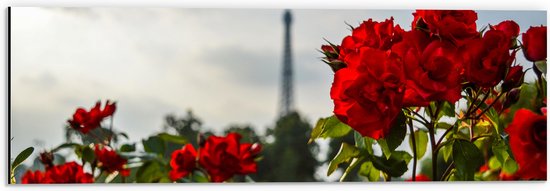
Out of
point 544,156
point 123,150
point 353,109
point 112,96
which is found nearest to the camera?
point 544,156

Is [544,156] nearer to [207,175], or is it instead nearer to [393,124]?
[393,124]

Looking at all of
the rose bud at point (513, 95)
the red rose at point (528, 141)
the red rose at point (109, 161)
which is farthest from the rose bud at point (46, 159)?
the red rose at point (528, 141)

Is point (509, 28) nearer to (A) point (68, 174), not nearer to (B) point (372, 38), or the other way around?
(B) point (372, 38)

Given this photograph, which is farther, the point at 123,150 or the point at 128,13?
the point at 128,13

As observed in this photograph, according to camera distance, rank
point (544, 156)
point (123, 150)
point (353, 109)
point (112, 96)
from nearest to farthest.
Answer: point (544, 156) → point (353, 109) → point (123, 150) → point (112, 96)

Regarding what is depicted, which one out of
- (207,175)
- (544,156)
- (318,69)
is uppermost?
(318,69)

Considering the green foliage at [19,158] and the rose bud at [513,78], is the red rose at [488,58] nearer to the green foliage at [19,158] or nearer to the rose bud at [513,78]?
the rose bud at [513,78]

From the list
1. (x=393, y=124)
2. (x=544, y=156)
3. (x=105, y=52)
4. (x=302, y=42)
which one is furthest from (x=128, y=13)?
(x=544, y=156)

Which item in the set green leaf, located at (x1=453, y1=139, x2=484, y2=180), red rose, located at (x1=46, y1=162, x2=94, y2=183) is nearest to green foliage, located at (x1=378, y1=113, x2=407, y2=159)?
green leaf, located at (x1=453, y1=139, x2=484, y2=180)
